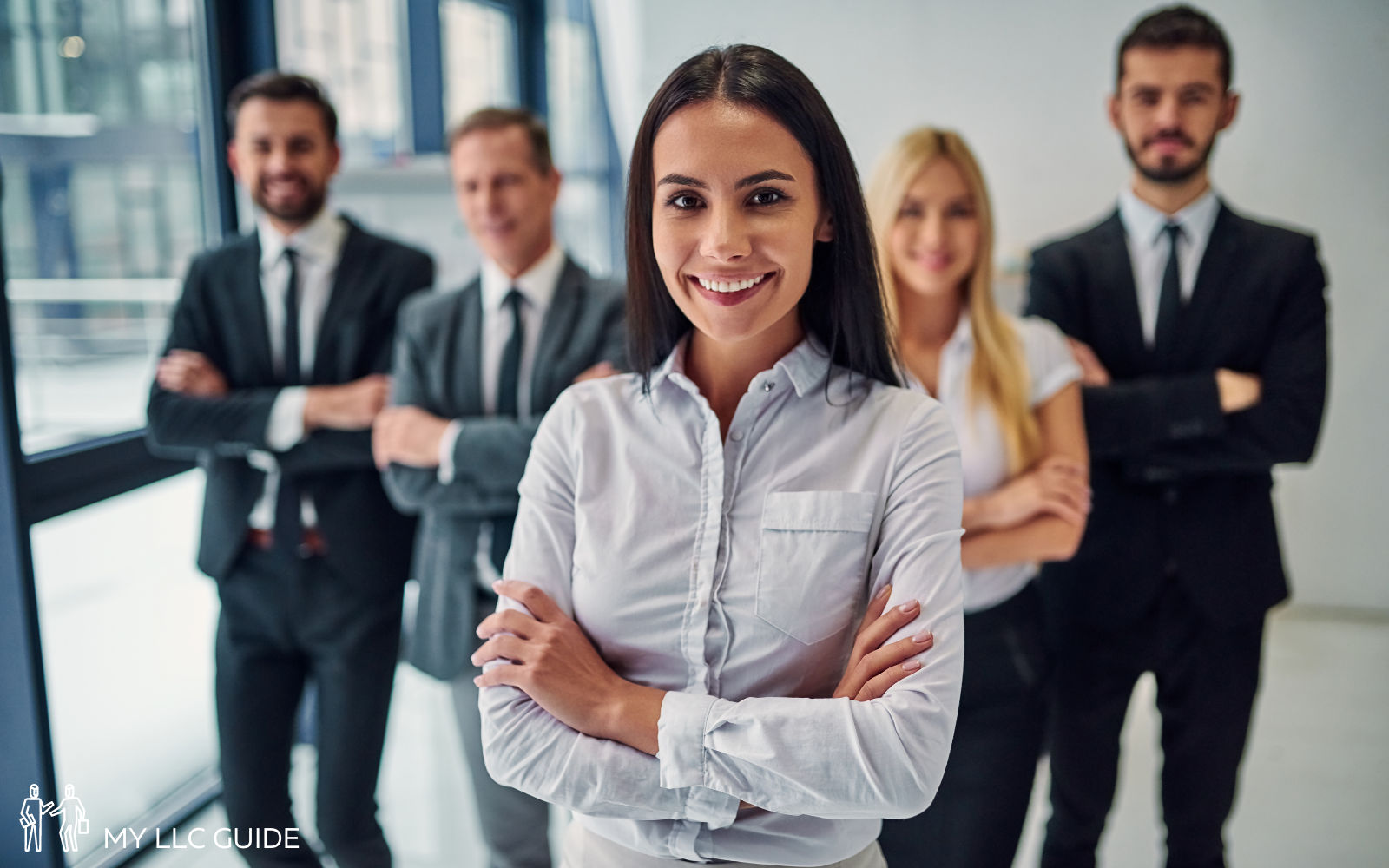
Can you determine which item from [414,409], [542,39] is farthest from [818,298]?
[542,39]

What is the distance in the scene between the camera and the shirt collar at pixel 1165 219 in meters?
2.20

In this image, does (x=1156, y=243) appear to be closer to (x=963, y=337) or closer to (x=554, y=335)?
(x=963, y=337)

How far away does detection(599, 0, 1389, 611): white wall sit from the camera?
8.69 ft

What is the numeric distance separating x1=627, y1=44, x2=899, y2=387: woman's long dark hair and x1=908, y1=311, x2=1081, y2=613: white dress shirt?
0.63 meters

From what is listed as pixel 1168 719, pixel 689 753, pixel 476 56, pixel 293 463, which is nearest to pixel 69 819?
pixel 293 463

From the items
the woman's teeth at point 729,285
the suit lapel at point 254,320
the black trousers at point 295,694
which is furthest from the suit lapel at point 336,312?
the woman's teeth at point 729,285

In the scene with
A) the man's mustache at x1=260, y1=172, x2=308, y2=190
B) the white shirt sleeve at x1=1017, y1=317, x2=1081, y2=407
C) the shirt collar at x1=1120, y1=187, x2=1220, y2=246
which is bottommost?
the white shirt sleeve at x1=1017, y1=317, x2=1081, y2=407

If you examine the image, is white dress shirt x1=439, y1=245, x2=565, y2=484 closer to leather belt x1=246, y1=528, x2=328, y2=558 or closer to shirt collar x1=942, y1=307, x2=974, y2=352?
leather belt x1=246, y1=528, x2=328, y2=558

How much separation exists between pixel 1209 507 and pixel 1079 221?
2.45 metres

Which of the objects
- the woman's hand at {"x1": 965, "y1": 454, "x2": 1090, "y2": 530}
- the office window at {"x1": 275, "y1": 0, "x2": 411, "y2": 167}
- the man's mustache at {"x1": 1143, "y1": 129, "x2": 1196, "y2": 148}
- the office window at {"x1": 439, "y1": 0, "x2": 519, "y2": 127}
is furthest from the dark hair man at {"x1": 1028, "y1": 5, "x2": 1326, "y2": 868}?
the office window at {"x1": 439, "y1": 0, "x2": 519, "y2": 127}

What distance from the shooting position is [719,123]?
1.20 m

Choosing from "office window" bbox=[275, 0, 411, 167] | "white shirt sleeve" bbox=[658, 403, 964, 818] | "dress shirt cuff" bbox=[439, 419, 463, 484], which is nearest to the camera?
"white shirt sleeve" bbox=[658, 403, 964, 818]

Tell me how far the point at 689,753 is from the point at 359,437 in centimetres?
137

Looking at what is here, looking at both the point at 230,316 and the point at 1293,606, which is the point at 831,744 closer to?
the point at 230,316
